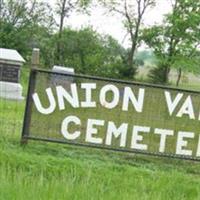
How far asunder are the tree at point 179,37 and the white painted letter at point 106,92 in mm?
20749

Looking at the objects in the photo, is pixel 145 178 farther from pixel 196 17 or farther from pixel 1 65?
pixel 196 17

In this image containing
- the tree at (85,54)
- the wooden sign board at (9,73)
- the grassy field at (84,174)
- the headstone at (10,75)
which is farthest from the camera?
the tree at (85,54)

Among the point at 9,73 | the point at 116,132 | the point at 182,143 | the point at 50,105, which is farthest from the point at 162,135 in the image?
the point at 9,73

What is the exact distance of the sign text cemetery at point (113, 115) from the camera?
7.26m

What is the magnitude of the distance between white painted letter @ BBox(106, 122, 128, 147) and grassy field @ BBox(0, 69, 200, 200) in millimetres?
231

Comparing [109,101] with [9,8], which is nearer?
[109,101]

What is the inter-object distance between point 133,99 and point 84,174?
1.49m

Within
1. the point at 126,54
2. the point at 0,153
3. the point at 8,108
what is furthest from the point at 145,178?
the point at 126,54

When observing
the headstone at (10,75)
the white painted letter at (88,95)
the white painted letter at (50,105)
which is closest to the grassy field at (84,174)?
the white painted letter at (50,105)

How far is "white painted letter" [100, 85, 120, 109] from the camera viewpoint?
726cm

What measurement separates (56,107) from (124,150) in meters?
1.10

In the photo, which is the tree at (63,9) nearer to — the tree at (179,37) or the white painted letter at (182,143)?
the tree at (179,37)

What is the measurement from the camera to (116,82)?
7301 mm

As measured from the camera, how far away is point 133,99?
24.1 ft
